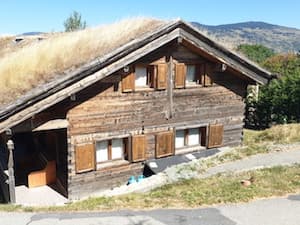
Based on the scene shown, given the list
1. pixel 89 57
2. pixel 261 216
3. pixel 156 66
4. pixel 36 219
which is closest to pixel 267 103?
pixel 156 66

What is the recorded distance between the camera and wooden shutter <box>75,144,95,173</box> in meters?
13.5

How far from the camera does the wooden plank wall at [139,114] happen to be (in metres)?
13.5

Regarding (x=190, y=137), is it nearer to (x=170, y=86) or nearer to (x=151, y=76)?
(x=170, y=86)

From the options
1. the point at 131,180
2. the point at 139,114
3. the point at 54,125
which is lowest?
the point at 131,180

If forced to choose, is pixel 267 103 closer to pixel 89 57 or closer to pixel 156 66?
pixel 156 66

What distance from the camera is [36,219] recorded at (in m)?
9.36

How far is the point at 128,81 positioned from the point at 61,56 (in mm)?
3351

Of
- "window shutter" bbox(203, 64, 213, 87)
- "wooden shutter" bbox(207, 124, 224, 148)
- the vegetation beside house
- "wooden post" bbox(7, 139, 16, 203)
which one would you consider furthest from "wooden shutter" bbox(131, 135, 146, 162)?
the vegetation beside house

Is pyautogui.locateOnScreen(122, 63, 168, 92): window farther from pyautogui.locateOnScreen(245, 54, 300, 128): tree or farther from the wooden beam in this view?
pyautogui.locateOnScreen(245, 54, 300, 128): tree

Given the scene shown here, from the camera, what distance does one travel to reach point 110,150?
47.6ft

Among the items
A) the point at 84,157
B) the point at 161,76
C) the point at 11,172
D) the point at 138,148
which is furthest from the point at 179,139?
the point at 11,172

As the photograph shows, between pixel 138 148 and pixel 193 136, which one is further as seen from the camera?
pixel 193 136

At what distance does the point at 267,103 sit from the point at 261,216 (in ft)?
57.9

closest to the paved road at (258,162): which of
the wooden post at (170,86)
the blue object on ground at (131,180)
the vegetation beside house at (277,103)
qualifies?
the wooden post at (170,86)
